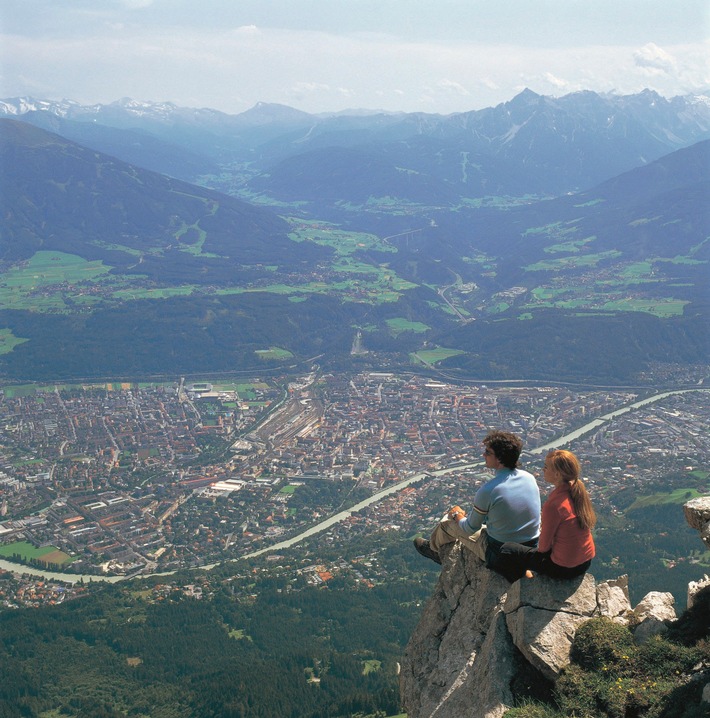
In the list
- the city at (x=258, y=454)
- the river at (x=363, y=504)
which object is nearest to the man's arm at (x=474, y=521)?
the river at (x=363, y=504)

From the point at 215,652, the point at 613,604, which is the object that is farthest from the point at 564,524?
the point at 215,652

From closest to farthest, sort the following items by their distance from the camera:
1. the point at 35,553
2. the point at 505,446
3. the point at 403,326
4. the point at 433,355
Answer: the point at 505,446 < the point at 35,553 < the point at 433,355 < the point at 403,326

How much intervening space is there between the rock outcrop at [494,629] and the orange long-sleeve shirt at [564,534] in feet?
1.37

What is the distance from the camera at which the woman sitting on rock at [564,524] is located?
948cm

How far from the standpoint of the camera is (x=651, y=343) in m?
108

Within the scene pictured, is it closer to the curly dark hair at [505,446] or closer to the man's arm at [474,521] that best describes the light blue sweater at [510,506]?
the man's arm at [474,521]

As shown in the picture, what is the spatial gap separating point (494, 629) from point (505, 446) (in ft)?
6.98

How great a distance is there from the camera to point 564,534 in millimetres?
9547

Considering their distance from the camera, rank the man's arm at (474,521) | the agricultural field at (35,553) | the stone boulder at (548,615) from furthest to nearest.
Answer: the agricultural field at (35,553)
the man's arm at (474,521)
the stone boulder at (548,615)

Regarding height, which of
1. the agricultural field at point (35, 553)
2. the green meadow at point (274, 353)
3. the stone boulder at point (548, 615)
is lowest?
the agricultural field at point (35, 553)

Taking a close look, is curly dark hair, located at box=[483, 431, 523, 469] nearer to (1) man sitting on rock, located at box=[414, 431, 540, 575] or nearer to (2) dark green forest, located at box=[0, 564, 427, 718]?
(1) man sitting on rock, located at box=[414, 431, 540, 575]

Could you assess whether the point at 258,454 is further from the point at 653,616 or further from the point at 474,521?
the point at 653,616

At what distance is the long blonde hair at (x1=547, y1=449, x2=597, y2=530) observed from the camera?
9352mm

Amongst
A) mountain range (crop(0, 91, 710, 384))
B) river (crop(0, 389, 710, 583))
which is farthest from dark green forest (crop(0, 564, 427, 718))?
mountain range (crop(0, 91, 710, 384))
